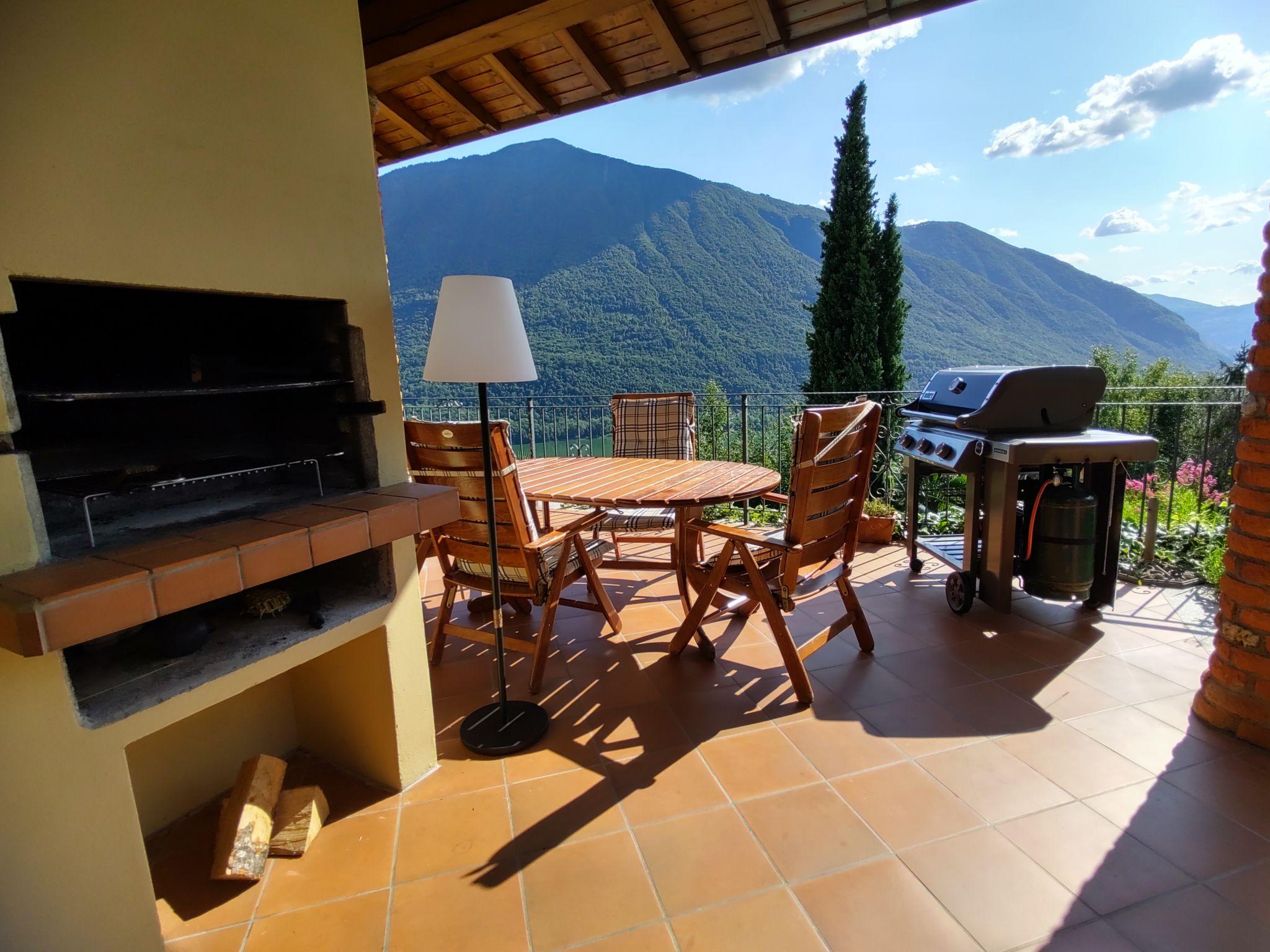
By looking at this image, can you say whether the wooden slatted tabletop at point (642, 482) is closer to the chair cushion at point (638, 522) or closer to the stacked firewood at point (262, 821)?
the chair cushion at point (638, 522)

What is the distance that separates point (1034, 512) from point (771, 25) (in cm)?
221

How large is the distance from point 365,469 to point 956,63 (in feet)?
36.2

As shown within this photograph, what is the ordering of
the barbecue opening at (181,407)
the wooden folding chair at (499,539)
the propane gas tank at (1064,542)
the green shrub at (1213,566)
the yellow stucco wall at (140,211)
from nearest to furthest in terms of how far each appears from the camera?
the yellow stucco wall at (140,211) < the barbecue opening at (181,407) < the wooden folding chair at (499,539) < the propane gas tank at (1064,542) < the green shrub at (1213,566)

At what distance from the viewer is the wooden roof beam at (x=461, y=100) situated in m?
2.60

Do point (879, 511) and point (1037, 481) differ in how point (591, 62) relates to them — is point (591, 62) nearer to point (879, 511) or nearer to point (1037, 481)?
point (1037, 481)

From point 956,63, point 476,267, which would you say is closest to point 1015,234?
point 476,267

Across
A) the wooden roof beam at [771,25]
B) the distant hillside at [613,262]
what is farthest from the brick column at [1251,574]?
the distant hillside at [613,262]

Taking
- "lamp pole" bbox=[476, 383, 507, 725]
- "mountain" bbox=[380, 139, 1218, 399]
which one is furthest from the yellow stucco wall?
"mountain" bbox=[380, 139, 1218, 399]

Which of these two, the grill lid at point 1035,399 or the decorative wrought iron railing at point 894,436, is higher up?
the grill lid at point 1035,399

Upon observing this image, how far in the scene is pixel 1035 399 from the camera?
271 centimetres

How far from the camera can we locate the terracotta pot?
12.9 feet

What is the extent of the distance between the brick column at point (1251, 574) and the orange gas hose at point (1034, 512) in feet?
2.44

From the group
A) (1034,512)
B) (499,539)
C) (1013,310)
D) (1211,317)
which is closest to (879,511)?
(1034,512)

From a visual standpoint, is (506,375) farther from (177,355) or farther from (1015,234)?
(1015,234)
